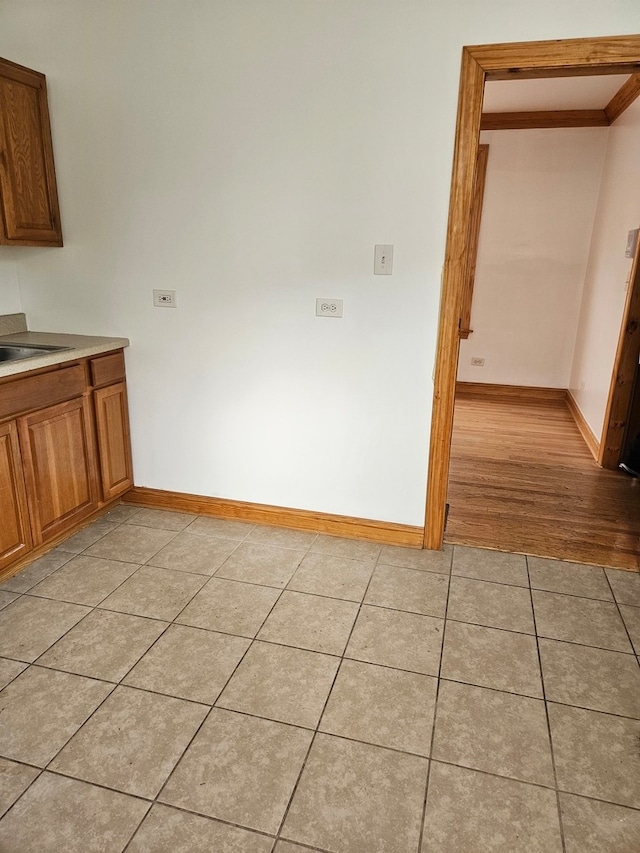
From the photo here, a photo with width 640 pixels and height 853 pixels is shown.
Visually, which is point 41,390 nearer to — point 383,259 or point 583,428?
point 383,259

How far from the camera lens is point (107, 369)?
9.48 ft

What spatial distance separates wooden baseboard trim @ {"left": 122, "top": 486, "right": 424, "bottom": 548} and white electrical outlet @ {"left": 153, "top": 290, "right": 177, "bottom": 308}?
1011 millimetres

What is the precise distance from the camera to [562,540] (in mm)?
2895

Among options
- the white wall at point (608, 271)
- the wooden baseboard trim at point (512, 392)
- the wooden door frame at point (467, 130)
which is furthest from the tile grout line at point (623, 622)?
the wooden baseboard trim at point (512, 392)

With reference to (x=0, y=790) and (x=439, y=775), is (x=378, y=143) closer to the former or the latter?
(x=439, y=775)

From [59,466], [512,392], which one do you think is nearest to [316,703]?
[59,466]

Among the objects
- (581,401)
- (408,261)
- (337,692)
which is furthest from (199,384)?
(581,401)

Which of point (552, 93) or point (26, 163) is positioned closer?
point (26, 163)

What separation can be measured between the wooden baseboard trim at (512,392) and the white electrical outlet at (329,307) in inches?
139

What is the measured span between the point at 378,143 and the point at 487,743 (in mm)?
2246

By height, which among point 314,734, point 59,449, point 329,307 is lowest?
point 314,734

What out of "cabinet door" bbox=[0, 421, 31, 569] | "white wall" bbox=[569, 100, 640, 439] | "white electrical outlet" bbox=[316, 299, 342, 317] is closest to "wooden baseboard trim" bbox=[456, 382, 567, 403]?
"white wall" bbox=[569, 100, 640, 439]

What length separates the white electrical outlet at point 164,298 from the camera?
286 centimetres

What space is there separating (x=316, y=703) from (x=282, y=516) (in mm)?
1251
